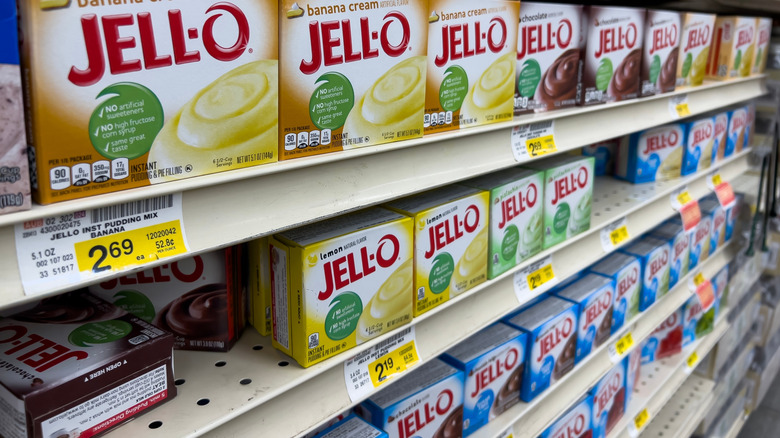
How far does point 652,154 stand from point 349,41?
164 centimetres

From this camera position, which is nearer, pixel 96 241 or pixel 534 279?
pixel 96 241

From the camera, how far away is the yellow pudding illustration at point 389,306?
3.59 feet

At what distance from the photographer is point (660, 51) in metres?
1.76

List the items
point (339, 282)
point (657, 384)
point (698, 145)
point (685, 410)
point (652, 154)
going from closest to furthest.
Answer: point (339, 282), point (652, 154), point (698, 145), point (657, 384), point (685, 410)

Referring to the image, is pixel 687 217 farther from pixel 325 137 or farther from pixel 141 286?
pixel 141 286

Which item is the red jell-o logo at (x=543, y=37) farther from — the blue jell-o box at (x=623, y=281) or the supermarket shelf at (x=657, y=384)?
the supermarket shelf at (x=657, y=384)

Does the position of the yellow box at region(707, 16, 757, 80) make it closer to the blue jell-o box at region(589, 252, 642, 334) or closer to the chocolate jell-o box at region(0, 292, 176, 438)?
the blue jell-o box at region(589, 252, 642, 334)

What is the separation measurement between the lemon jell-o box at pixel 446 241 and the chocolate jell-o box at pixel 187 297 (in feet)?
1.16

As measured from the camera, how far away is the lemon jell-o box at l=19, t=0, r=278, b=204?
632 millimetres

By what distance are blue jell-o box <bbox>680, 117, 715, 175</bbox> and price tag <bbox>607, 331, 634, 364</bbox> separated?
67cm

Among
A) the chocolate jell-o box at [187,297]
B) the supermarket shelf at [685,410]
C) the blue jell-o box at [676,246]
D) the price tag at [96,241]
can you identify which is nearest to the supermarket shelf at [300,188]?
the price tag at [96,241]

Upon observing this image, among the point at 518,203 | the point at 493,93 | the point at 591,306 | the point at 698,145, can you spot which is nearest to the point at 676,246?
the point at 698,145

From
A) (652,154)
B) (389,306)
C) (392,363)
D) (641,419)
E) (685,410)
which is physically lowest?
(685,410)

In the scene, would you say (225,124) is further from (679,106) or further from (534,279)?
(679,106)
